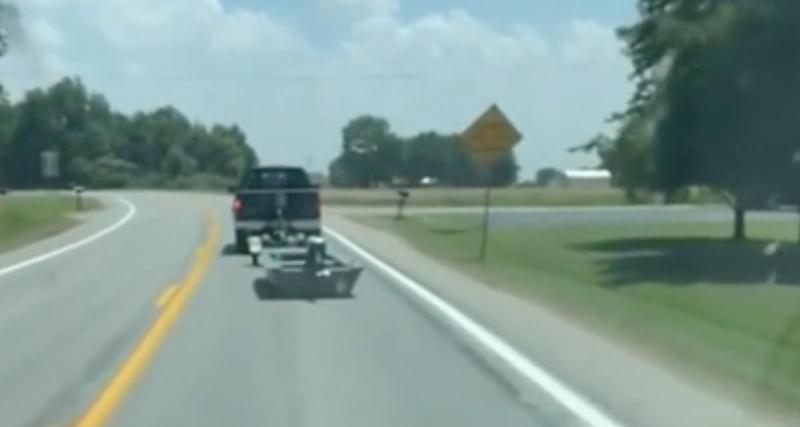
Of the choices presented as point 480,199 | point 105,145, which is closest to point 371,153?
point 105,145

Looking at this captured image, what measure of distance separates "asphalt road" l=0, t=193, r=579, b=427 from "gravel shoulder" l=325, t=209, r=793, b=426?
68 centimetres

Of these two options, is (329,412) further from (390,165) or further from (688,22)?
(390,165)

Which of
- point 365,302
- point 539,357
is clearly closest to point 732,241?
point 365,302

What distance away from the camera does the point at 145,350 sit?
20.8m

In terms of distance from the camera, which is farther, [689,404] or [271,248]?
[271,248]

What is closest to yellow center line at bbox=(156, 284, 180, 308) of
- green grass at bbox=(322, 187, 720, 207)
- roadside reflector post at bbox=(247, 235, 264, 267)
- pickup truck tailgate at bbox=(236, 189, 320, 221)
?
roadside reflector post at bbox=(247, 235, 264, 267)

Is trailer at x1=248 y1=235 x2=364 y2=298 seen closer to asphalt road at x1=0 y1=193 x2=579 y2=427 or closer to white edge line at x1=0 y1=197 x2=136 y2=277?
asphalt road at x1=0 y1=193 x2=579 y2=427

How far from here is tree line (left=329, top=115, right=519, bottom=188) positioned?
176375 mm

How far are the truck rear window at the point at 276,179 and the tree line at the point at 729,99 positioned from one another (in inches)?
532

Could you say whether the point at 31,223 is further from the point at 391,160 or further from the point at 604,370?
the point at 391,160

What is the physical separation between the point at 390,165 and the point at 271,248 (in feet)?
478

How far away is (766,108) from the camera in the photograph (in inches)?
2175

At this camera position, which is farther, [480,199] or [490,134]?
[480,199]

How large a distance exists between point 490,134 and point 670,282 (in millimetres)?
5761
